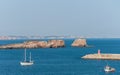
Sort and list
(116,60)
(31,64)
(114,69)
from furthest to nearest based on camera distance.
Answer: (116,60), (31,64), (114,69)

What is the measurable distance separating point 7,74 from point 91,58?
46867 mm

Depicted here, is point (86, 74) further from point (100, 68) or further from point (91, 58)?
point (91, 58)

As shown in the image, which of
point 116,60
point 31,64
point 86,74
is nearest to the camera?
point 86,74

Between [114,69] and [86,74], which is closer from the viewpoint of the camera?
[86,74]

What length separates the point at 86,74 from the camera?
275 ft

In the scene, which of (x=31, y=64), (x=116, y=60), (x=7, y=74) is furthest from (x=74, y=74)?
(x=116, y=60)

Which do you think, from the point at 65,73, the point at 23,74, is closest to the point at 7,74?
the point at 23,74

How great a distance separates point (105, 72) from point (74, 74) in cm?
747

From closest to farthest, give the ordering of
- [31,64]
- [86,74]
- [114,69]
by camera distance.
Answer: [86,74] → [114,69] → [31,64]

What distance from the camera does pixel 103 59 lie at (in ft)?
406

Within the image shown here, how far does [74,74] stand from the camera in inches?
3312

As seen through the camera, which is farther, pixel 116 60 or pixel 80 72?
pixel 116 60

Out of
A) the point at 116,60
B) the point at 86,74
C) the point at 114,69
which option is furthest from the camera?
the point at 116,60

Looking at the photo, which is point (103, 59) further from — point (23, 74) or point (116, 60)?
point (23, 74)
